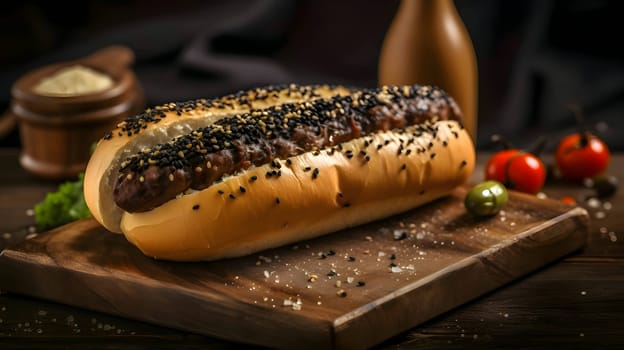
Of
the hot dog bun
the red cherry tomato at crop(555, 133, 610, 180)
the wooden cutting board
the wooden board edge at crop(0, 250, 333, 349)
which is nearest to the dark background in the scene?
the red cherry tomato at crop(555, 133, 610, 180)

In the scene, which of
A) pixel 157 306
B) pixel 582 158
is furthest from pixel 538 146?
pixel 157 306

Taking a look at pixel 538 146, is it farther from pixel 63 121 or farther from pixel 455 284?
pixel 63 121

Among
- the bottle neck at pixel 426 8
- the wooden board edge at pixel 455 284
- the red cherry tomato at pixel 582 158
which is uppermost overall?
the bottle neck at pixel 426 8

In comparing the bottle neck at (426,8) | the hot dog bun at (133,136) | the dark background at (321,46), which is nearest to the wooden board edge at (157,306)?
the hot dog bun at (133,136)

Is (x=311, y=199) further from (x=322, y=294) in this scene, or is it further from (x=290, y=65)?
(x=290, y=65)

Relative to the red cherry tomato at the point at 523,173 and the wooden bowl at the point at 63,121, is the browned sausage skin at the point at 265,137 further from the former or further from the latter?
the wooden bowl at the point at 63,121

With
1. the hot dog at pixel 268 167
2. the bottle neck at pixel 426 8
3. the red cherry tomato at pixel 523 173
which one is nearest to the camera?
the hot dog at pixel 268 167
